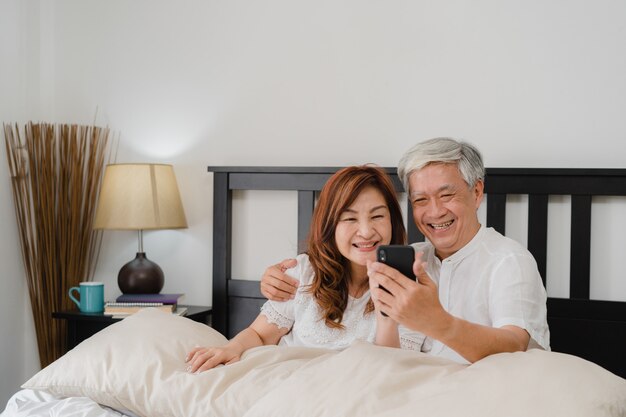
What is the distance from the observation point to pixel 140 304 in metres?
2.66

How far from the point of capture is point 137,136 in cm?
297

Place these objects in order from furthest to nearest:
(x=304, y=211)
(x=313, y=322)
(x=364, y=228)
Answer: (x=304, y=211) < (x=313, y=322) < (x=364, y=228)

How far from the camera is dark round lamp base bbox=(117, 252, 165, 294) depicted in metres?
2.73

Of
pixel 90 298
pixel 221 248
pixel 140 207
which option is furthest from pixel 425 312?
pixel 90 298

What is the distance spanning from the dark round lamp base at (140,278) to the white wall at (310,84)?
15 centimetres

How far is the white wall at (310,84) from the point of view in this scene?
2.35 m

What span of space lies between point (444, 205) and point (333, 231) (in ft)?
0.94

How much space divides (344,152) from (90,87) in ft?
3.79

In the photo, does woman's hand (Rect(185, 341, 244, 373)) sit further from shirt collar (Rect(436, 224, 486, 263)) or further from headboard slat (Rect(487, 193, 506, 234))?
headboard slat (Rect(487, 193, 506, 234))

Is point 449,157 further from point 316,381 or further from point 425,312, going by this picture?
point 316,381

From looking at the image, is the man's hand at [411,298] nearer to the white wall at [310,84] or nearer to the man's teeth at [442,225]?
the man's teeth at [442,225]

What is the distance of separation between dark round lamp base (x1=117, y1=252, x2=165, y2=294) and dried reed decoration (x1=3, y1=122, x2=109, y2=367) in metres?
0.30

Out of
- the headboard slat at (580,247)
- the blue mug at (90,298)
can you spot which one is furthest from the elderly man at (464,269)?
the blue mug at (90,298)

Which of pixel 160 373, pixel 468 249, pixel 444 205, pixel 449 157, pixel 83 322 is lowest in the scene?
pixel 83 322
